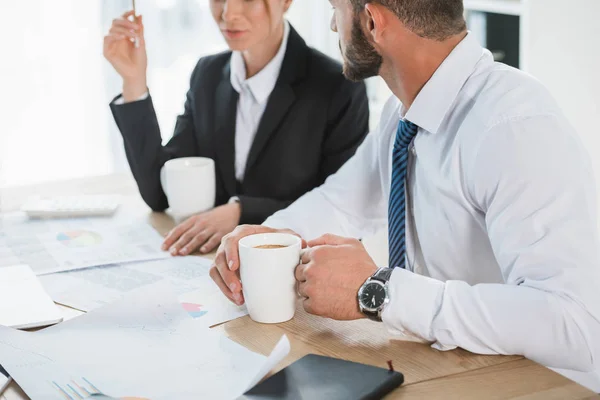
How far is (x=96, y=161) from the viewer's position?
9.59ft

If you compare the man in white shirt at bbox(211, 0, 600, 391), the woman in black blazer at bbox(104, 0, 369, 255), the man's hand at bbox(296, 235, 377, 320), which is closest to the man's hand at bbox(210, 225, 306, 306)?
the man in white shirt at bbox(211, 0, 600, 391)

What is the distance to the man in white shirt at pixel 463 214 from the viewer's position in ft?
3.13

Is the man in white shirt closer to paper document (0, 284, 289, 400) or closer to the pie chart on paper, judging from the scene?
paper document (0, 284, 289, 400)

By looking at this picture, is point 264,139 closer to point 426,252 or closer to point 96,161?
point 426,252

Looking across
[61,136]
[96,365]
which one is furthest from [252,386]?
[61,136]

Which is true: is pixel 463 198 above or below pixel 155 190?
above

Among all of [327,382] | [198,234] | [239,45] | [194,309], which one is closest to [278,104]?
[239,45]

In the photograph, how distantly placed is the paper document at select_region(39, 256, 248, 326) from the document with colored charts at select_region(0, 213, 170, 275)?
0.04 meters

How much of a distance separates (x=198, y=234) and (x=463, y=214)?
52cm

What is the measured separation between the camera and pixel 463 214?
3.94 feet

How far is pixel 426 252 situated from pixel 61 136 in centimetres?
191

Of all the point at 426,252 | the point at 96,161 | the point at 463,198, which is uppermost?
the point at 463,198

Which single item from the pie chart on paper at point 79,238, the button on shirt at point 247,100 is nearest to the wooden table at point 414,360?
the pie chart on paper at point 79,238

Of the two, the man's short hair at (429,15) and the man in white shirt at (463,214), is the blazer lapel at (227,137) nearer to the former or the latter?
the man in white shirt at (463,214)
